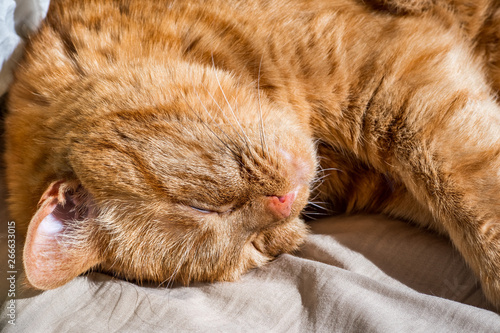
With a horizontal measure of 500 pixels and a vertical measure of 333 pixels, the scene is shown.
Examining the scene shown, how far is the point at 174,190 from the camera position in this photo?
4.58 ft

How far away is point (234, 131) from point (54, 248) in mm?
683

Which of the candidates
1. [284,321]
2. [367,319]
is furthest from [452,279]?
[284,321]

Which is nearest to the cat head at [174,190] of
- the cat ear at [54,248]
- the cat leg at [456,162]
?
the cat ear at [54,248]

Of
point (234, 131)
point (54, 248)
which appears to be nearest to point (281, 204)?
point (234, 131)

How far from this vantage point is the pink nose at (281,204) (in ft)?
4.76

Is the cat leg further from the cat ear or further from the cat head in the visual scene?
the cat ear

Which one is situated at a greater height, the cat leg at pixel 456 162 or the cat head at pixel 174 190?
the cat leg at pixel 456 162

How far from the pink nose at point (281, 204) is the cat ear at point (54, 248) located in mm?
625

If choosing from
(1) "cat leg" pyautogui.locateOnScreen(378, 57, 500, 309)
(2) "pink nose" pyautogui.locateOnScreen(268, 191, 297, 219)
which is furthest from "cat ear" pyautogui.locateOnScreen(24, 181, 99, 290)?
(1) "cat leg" pyautogui.locateOnScreen(378, 57, 500, 309)

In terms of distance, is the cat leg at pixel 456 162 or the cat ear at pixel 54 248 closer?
the cat ear at pixel 54 248

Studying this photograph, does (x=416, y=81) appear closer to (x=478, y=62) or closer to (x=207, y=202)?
(x=478, y=62)

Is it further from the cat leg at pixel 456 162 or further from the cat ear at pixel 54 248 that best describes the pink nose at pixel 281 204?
the cat ear at pixel 54 248

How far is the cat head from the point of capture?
139 cm

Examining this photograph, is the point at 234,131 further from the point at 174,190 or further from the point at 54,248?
the point at 54,248
